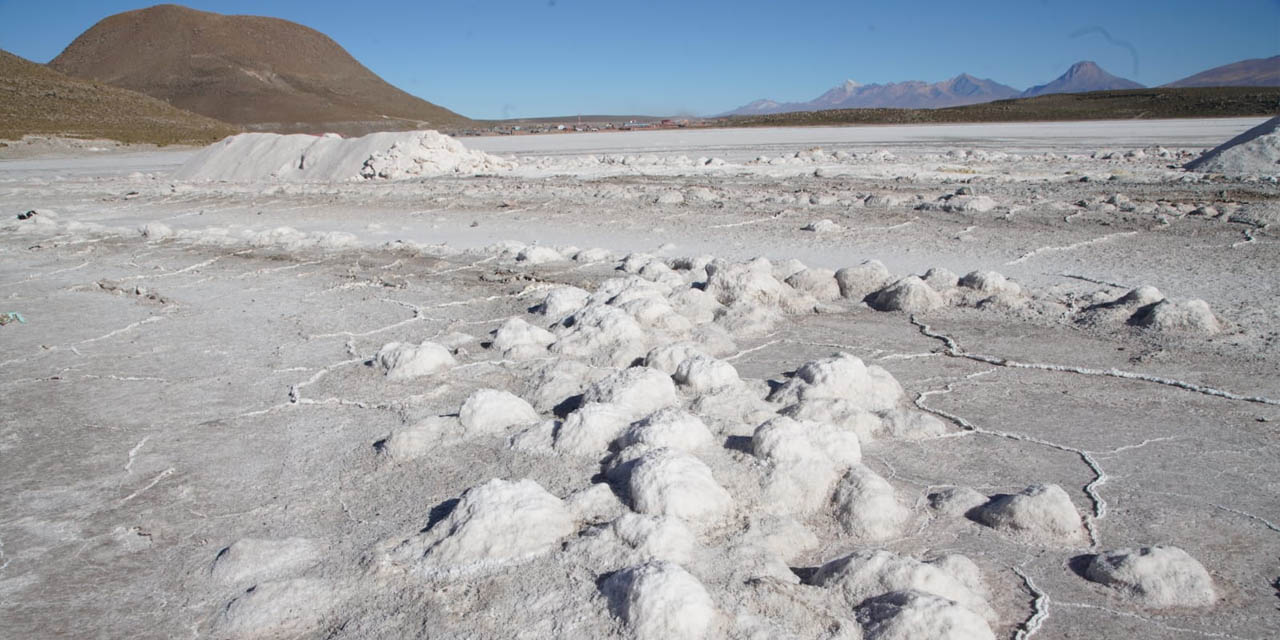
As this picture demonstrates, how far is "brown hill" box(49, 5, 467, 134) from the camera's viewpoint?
6344 centimetres

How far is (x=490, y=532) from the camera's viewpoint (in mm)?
1984

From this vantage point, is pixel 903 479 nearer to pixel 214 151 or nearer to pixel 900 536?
pixel 900 536

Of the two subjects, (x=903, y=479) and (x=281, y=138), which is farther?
(x=281, y=138)

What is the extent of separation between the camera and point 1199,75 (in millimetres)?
78000

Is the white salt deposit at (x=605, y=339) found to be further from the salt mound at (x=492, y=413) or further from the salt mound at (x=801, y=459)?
the salt mound at (x=801, y=459)

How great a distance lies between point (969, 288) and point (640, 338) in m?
1.99

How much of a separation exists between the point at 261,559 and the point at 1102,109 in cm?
4446

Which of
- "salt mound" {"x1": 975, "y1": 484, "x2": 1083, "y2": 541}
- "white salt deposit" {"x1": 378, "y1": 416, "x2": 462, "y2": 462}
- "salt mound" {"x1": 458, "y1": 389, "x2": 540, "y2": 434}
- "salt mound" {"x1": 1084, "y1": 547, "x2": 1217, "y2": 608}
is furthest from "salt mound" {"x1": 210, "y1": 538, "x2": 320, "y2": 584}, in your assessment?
"salt mound" {"x1": 1084, "y1": 547, "x2": 1217, "y2": 608}

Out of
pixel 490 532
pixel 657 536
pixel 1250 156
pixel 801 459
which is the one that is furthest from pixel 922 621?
pixel 1250 156

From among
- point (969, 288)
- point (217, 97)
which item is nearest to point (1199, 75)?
point (217, 97)

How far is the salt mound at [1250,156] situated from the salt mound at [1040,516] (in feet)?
28.6

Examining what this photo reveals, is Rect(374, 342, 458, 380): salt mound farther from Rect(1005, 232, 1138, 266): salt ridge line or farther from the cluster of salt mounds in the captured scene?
the cluster of salt mounds

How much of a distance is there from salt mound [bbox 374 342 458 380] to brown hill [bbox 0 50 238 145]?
33.2 metres

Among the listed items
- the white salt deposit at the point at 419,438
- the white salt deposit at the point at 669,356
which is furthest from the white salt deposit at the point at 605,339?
the white salt deposit at the point at 419,438
